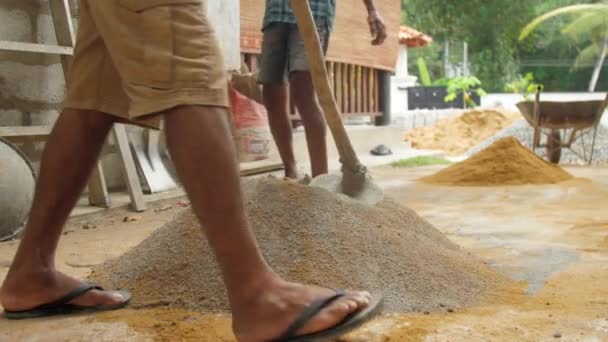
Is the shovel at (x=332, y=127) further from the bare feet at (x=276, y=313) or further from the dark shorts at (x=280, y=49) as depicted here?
the bare feet at (x=276, y=313)

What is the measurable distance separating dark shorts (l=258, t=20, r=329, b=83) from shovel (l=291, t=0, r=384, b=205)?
2.56 feet

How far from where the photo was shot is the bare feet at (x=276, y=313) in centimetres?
122

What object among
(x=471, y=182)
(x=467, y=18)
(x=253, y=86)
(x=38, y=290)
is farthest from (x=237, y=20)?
(x=467, y=18)

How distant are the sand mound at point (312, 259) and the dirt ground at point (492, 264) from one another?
74mm

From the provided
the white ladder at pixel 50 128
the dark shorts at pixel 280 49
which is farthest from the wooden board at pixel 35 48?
the dark shorts at pixel 280 49

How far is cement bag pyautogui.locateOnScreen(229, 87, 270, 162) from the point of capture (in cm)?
468

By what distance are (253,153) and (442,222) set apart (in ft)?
6.48

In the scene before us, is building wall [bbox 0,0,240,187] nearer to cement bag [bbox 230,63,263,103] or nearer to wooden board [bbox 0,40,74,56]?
wooden board [bbox 0,40,74,56]

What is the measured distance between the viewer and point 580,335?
55.2 inches

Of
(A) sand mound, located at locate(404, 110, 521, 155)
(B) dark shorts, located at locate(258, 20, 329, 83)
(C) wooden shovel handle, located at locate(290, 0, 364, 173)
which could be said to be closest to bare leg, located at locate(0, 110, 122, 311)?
(C) wooden shovel handle, located at locate(290, 0, 364, 173)

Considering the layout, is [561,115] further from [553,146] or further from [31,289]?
[31,289]

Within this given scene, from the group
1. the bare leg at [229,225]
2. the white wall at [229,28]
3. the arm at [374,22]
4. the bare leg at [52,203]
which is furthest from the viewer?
the white wall at [229,28]

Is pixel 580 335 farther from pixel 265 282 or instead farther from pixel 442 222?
pixel 442 222

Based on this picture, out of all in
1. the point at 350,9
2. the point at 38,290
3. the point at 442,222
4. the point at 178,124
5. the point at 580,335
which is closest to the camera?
the point at 178,124
